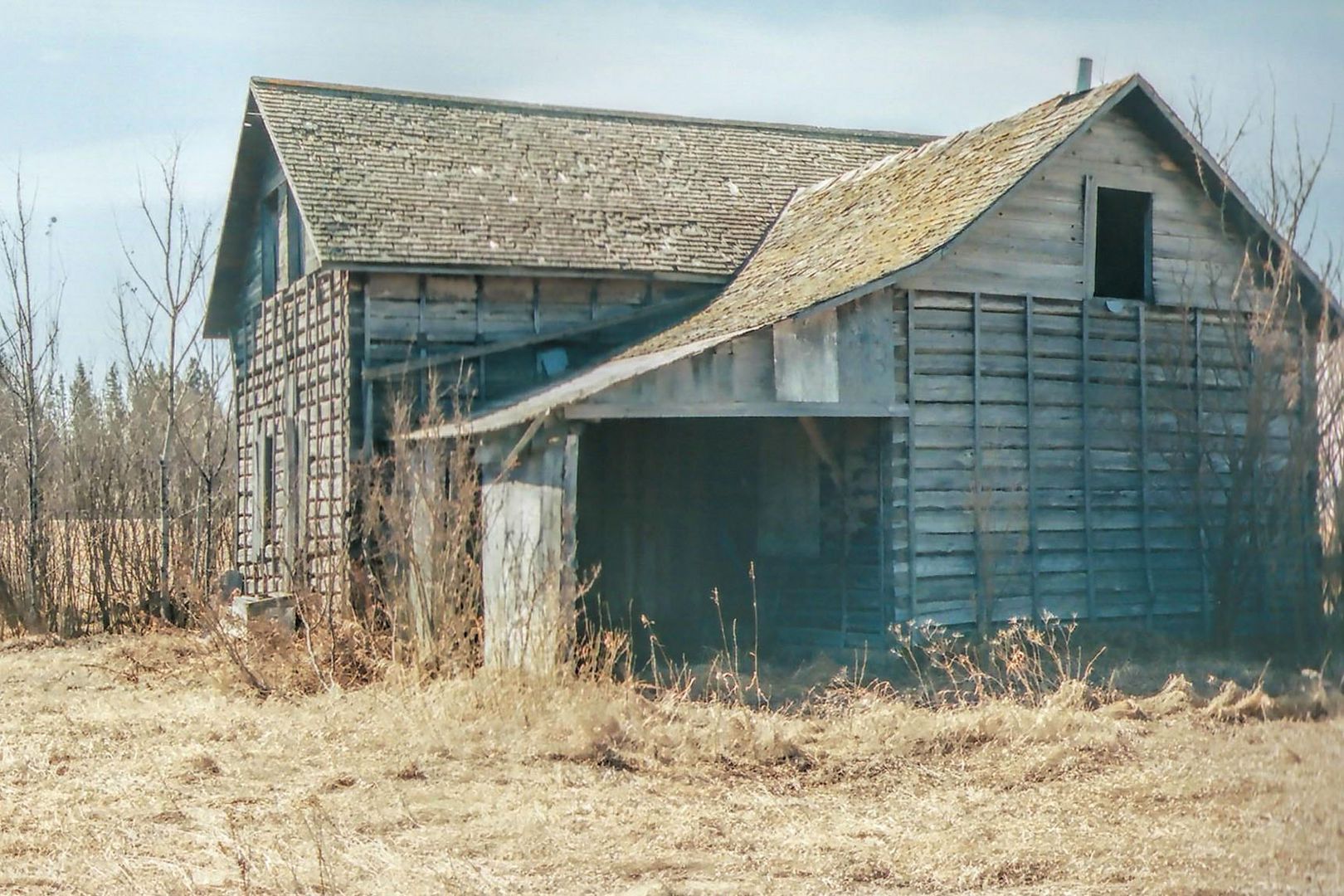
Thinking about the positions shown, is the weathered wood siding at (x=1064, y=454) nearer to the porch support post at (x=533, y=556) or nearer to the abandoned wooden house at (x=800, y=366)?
the abandoned wooden house at (x=800, y=366)

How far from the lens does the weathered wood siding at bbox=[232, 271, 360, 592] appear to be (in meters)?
16.7

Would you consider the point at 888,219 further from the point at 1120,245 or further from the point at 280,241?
the point at 280,241

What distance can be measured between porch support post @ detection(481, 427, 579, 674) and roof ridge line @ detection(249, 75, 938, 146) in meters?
8.15

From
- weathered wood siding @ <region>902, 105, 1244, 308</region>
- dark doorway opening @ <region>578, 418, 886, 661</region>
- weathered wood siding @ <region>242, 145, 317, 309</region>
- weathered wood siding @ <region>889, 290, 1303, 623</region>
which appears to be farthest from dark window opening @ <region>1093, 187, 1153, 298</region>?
weathered wood siding @ <region>242, 145, 317, 309</region>

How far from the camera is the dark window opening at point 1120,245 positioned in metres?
16.1

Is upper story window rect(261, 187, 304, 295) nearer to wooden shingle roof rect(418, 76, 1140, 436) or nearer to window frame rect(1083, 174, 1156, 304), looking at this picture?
wooden shingle roof rect(418, 76, 1140, 436)

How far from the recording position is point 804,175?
20922mm

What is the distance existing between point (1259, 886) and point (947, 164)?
11018mm

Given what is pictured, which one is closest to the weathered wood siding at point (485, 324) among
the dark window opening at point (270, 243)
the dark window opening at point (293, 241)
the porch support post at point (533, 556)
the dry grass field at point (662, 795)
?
the dark window opening at point (293, 241)

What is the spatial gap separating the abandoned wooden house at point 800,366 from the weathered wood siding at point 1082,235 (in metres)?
0.03

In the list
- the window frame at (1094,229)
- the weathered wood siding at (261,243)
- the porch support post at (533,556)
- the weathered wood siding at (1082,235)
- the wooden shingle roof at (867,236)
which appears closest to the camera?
the porch support post at (533,556)

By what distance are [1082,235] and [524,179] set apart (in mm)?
7049

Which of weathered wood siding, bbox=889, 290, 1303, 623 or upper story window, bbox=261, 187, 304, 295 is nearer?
weathered wood siding, bbox=889, 290, 1303, 623

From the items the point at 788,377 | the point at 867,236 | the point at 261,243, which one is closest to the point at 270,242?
the point at 261,243
